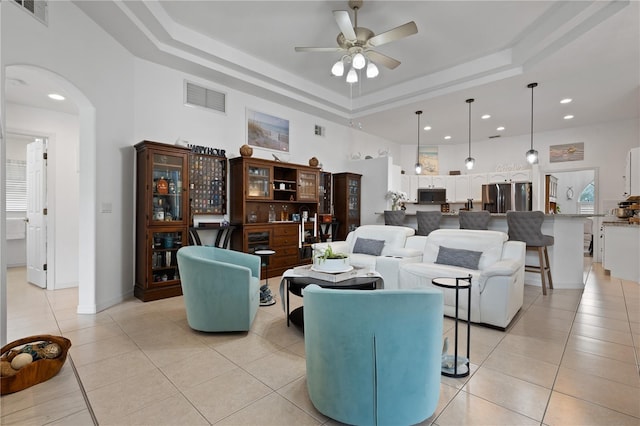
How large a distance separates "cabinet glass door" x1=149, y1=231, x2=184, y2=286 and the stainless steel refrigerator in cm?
765

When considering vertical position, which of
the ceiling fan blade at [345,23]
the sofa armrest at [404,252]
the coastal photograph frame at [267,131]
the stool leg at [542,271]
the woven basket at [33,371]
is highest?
the ceiling fan blade at [345,23]

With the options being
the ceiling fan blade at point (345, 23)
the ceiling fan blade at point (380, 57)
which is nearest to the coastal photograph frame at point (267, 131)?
the ceiling fan blade at point (380, 57)

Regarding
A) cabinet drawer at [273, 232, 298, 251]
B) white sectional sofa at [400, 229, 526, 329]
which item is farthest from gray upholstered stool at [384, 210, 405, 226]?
cabinet drawer at [273, 232, 298, 251]

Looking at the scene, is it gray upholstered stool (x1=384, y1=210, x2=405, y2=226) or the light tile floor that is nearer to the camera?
the light tile floor

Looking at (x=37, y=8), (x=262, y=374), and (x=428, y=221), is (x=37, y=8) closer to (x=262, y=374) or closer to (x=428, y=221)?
(x=262, y=374)

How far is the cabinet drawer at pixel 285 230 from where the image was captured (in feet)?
17.8

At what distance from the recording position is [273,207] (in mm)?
5883

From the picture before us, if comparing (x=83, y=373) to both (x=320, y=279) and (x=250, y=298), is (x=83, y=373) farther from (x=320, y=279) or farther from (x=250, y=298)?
(x=320, y=279)

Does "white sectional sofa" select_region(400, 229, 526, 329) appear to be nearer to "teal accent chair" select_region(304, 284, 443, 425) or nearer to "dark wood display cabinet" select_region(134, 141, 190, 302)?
"teal accent chair" select_region(304, 284, 443, 425)

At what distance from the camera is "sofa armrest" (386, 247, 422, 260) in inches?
169

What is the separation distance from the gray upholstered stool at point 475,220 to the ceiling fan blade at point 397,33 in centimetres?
302

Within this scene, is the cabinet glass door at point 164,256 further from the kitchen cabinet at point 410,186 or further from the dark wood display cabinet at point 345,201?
the kitchen cabinet at point 410,186

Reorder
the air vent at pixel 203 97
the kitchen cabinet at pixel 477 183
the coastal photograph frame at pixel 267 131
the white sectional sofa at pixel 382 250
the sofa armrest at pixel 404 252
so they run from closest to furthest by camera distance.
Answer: the white sectional sofa at pixel 382 250 → the sofa armrest at pixel 404 252 → the air vent at pixel 203 97 → the coastal photograph frame at pixel 267 131 → the kitchen cabinet at pixel 477 183

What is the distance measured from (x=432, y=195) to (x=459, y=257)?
5.71m
